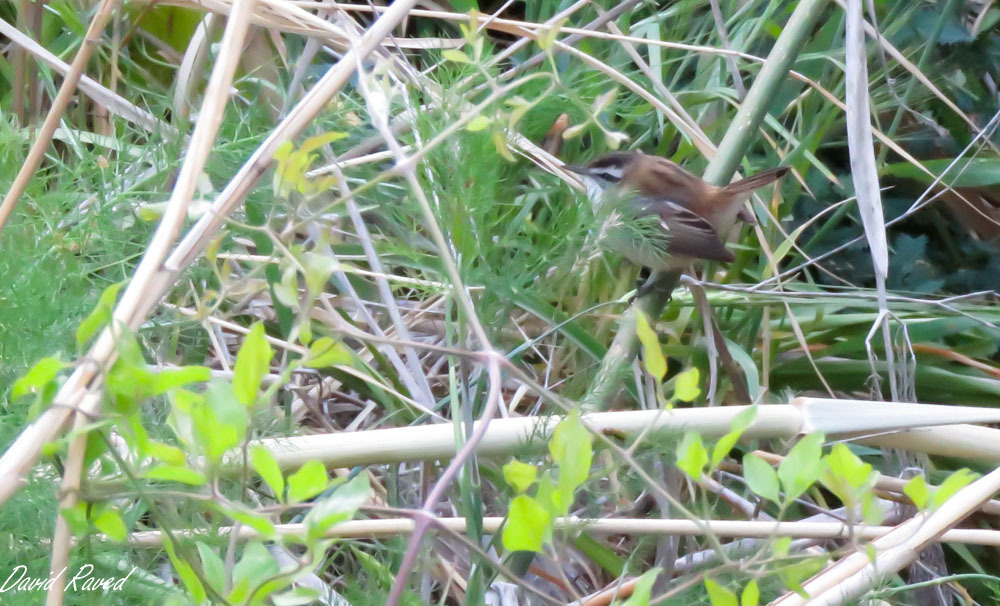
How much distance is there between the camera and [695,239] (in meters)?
2.01

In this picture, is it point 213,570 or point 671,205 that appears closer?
point 213,570

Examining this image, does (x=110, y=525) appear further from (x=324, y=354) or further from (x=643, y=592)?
(x=643, y=592)

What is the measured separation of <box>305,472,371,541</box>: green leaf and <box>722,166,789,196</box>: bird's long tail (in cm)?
147

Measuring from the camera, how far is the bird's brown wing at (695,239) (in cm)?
193

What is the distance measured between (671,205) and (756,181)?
23cm

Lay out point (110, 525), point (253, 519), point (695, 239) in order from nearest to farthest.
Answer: point (253, 519) < point (110, 525) < point (695, 239)

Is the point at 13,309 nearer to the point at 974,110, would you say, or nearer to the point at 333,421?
the point at 333,421

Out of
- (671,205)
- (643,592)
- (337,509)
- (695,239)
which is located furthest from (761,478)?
(671,205)

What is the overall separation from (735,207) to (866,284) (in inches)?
17.6

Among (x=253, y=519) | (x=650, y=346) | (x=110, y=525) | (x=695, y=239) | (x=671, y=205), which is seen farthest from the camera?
(x=671, y=205)

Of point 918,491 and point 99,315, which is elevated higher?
point 99,315

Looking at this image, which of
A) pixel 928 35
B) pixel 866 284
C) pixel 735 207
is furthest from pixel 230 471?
pixel 928 35

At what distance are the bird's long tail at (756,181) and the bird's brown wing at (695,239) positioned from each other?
90mm

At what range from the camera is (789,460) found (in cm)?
74
